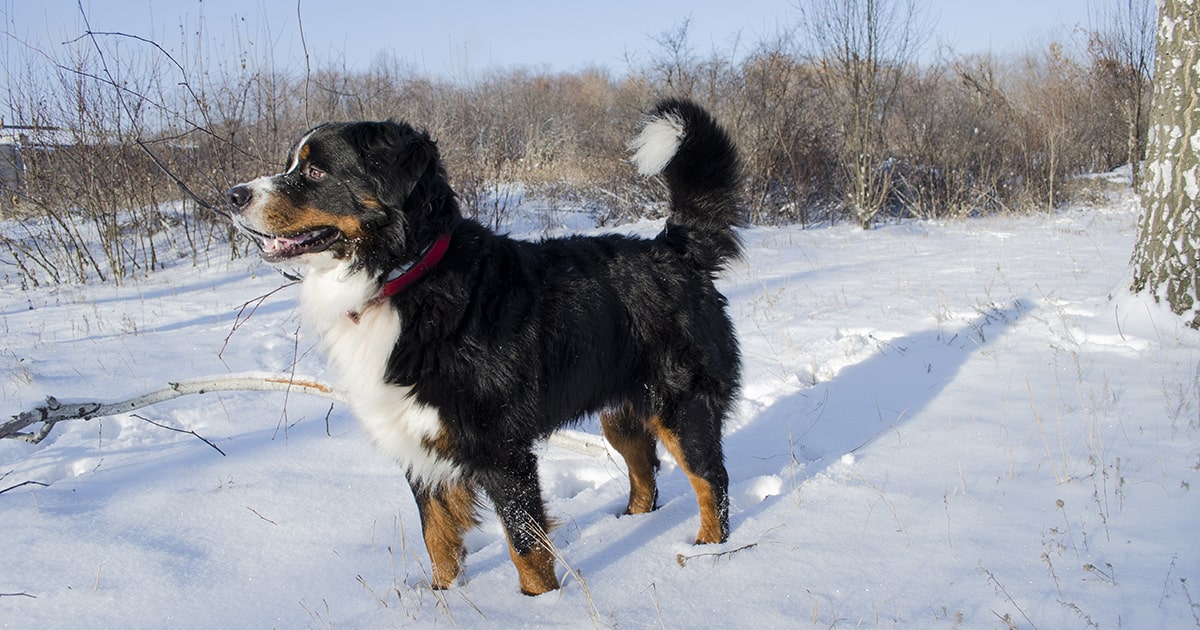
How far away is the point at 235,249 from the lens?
376 inches

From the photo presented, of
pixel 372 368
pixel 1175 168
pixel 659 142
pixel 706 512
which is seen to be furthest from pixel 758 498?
pixel 1175 168

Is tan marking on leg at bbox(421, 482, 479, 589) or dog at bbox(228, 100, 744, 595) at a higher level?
dog at bbox(228, 100, 744, 595)

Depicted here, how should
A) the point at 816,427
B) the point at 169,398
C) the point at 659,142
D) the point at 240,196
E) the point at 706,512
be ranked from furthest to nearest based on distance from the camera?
the point at 816,427 < the point at 169,398 < the point at 659,142 < the point at 706,512 < the point at 240,196

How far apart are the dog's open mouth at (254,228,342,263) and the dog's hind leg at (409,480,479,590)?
2.89ft

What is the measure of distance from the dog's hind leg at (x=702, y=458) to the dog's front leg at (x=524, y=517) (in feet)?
2.19

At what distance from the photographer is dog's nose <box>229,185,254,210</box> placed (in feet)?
8.03

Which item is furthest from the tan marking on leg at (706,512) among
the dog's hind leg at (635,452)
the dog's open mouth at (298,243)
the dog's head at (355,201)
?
the dog's open mouth at (298,243)

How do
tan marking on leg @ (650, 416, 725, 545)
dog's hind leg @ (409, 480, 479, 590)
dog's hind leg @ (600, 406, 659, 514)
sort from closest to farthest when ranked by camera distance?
dog's hind leg @ (409, 480, 479, 590)
tan marking on leg @ (650, 416, 725, 545)
dog's hind leg @ (600, 406, 659, 514)

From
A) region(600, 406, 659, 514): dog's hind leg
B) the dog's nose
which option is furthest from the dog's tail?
the dog's nose

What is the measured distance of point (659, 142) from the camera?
315 cm

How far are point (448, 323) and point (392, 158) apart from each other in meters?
0.60

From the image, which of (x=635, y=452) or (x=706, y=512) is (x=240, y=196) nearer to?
(x=635, y=452)

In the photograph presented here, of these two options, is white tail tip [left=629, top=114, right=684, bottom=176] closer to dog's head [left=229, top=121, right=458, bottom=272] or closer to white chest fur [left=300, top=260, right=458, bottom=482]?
dog's head [left=229, top=121, right=458, bottom=272]

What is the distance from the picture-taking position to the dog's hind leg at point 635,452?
10.5 ft
